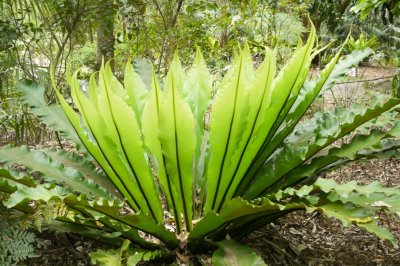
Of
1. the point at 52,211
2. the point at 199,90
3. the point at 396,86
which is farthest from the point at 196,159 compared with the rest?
Answer: the point at 396,86

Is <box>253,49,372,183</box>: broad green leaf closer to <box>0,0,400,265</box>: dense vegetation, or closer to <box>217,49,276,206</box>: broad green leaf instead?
<box>0,0,400,265</box>: dense vegetation

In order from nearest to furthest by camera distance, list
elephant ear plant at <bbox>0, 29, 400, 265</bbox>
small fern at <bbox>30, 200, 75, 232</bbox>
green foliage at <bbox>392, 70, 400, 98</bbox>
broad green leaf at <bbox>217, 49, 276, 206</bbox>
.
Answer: small fern at <bbox>30, 200, 75, 232</bbox>
elephant ear plant at <bbox>0, 29, 400, 265</bbox>
broad green leaf at <bbox>217, 49, 276, 206</bbox>
green foliage at <bbox>392, 70, 400, 98</bbox>

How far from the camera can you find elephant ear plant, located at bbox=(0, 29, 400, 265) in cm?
120

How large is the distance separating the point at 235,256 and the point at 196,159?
1.44ft

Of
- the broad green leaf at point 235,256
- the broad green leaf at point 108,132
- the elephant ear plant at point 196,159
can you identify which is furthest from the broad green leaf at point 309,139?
the broad green leaf at point 108,132

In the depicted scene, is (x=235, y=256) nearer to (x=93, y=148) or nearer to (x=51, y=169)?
(x=93, y=148)

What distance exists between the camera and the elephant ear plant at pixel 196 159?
3.95ft

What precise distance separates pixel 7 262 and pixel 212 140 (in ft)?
2.36

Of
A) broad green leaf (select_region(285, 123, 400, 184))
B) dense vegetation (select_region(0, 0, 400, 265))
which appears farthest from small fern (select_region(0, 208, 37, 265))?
broad green leaf (select_region(285, 123, 400, 184))

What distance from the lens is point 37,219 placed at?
1.15 meters

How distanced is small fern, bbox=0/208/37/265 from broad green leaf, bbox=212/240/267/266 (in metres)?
0.55

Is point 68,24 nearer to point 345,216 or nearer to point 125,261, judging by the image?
point 125,261

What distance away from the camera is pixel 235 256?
1.25m

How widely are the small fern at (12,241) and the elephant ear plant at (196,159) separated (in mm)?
56
